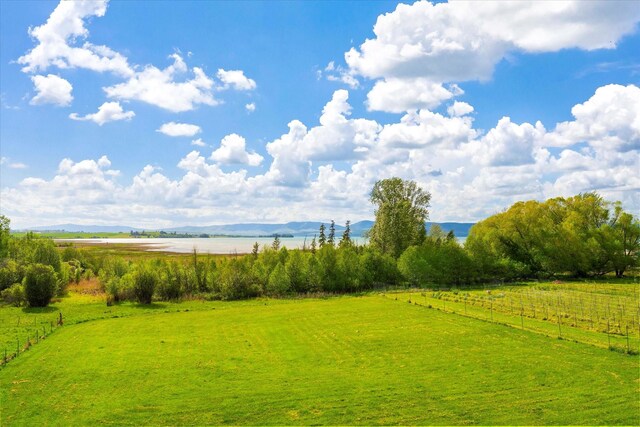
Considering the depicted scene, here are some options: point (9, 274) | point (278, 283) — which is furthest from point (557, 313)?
point (9, 274)

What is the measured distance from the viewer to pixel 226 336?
1417 inches

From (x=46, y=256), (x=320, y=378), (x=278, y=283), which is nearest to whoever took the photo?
(x=320, y=378)

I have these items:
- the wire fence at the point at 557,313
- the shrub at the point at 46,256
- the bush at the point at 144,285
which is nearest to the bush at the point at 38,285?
the bush at the point at 144,285

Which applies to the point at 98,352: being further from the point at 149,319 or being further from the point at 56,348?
the point at 149,319

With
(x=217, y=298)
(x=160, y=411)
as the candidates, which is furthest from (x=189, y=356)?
(x=217, y=298)

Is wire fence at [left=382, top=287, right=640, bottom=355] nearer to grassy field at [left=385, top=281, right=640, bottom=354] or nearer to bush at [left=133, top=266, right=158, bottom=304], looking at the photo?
grassy field at [left=385, top=281, right=640, bottom=354]

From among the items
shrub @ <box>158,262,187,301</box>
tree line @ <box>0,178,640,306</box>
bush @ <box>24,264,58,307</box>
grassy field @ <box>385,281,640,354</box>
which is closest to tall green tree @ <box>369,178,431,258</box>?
tree line @ <box>0,178,640,306</box>

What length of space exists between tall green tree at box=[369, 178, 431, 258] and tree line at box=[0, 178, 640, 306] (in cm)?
21

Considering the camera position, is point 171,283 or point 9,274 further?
point 171,283

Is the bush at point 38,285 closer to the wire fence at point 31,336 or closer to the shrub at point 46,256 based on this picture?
the wire fence at point 31,336

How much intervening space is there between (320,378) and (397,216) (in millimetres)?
65236

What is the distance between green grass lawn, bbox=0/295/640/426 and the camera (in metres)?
19.2

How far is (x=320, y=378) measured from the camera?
951 inches

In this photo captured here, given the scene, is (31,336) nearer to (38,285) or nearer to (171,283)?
(38,285)
